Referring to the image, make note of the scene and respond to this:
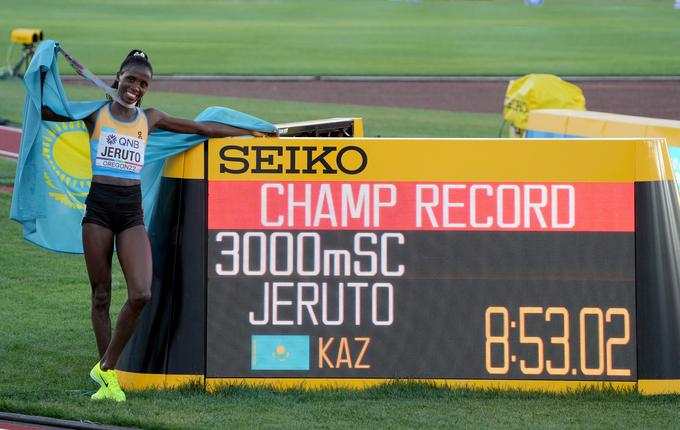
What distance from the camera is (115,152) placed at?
21.4ft

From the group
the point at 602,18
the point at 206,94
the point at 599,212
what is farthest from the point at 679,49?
the point at 599,212

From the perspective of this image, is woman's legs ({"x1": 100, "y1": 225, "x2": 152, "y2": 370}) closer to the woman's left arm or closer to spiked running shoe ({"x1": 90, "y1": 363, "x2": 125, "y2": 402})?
spiked running shoe ({"x1": 90, "y1": 363, "x2": 125, "y2": 402})

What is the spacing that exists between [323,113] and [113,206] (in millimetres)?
17870

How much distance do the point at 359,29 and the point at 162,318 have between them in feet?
138

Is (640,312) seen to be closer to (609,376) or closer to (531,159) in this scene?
(609,376)

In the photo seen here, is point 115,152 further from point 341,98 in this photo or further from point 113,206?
point 341,98

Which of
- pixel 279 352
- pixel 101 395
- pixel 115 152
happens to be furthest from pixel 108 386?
pixel 115 152

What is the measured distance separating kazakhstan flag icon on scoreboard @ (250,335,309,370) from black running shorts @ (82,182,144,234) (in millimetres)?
859

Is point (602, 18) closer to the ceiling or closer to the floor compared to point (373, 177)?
closer to the ceiling

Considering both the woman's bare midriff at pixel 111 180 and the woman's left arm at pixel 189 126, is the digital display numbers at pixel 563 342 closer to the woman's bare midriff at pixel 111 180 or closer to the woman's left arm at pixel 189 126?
the woman's left arm at pixel 189 126

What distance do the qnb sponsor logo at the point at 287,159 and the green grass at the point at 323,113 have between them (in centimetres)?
1449

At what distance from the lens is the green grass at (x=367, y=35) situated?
118 feet

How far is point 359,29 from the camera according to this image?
48188 mm

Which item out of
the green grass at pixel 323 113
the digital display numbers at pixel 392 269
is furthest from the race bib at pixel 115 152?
the green grass at pixel 323 113
